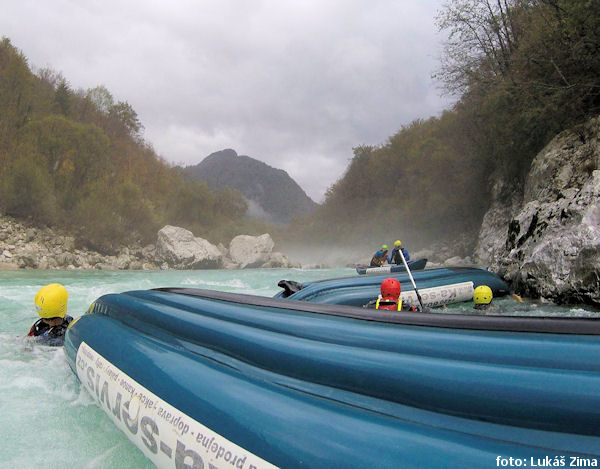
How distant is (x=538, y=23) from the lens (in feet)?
33.9

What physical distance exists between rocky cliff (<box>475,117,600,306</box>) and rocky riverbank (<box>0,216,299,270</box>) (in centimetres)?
1647

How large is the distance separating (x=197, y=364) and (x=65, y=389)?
5.30 feet

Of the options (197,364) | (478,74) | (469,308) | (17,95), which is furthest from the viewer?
(17,95)

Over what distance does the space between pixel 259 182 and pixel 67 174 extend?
131 meters

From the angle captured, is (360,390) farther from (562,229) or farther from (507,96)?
(507,96)

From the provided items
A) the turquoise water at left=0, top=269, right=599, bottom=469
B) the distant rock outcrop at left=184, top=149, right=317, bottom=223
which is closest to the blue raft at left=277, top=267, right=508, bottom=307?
the turquoise water at left=0, top=269, right=599, bottom=469

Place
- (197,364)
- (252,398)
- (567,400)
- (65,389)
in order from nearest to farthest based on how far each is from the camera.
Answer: (567,400) → (252,398) → (197,364) → (65,389)

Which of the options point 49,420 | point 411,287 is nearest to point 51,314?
point 49,420

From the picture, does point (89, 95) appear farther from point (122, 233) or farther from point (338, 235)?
point (338, 235)

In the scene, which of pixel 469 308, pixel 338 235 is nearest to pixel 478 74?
pixel 469 308

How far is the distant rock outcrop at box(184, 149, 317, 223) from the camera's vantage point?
472 ft

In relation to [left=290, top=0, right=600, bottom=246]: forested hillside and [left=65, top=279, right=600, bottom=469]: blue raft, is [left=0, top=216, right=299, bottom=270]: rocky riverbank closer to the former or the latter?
[left=290, top=0, right=600, bottom=246]: forested hillside

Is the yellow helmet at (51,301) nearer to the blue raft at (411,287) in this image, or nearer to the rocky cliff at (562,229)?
the blue raft at (411,287)

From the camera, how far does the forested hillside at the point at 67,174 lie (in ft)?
66.6
